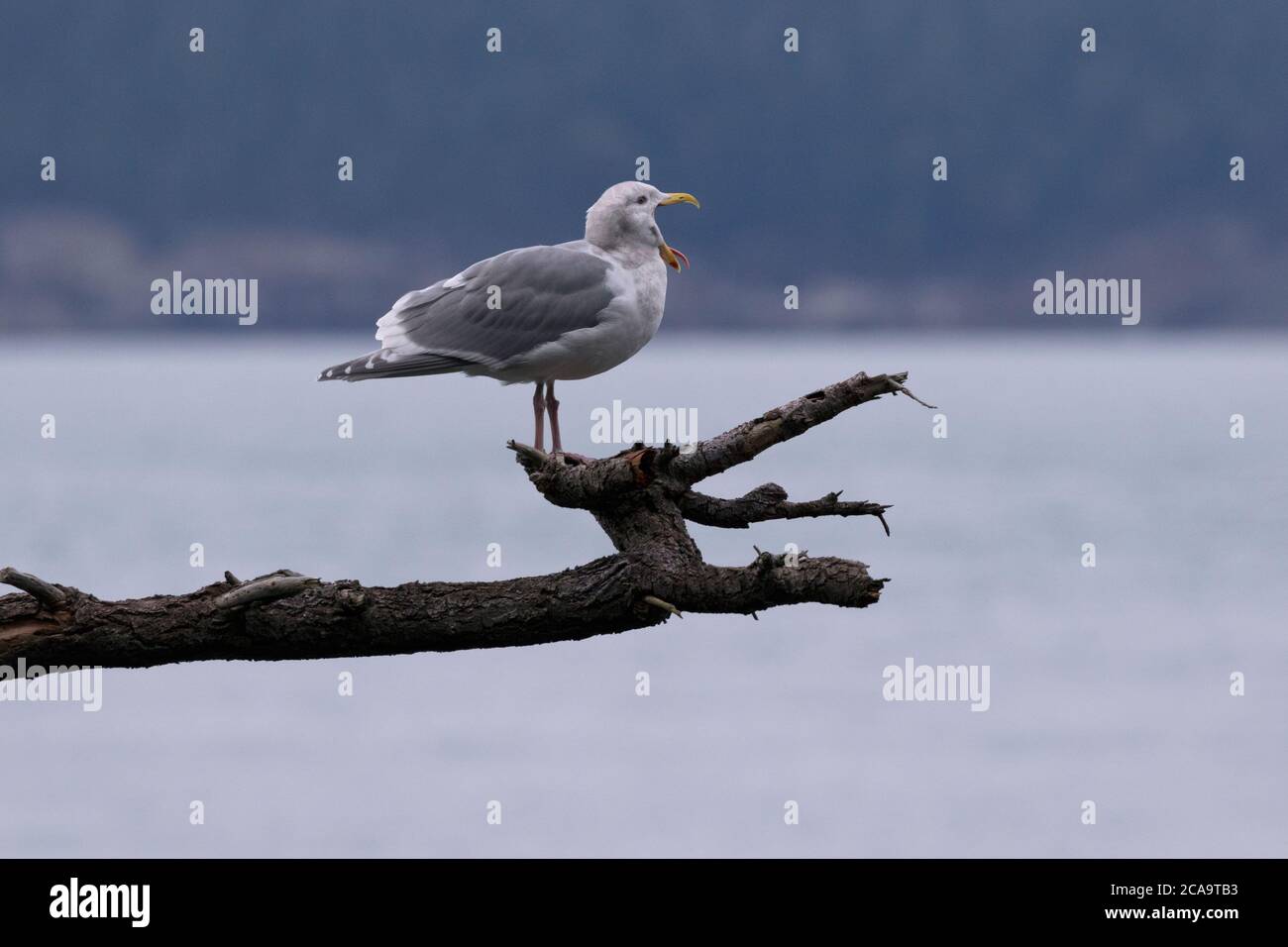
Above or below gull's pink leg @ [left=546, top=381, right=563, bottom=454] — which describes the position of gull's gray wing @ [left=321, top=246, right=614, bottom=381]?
above

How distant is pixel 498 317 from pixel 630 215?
1011mm

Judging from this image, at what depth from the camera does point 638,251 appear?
8.48 metres

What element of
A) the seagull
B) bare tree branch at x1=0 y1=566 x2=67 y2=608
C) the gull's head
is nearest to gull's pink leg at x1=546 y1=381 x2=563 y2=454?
the seagull

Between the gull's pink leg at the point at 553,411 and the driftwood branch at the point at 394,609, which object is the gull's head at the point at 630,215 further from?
the driftwood branch at the point at 394,609

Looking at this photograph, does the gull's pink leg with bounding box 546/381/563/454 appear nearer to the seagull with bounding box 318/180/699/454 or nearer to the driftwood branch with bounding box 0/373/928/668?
the seagull with bounding box 318/180/699/454

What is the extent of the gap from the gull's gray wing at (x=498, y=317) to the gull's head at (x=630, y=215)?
262 mm

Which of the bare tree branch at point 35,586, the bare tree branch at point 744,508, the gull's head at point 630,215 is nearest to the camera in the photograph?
the bare tree branch at point 35,586

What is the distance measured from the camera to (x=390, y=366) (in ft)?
26.9

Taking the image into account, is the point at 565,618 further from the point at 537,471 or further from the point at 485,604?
the point at 537,471

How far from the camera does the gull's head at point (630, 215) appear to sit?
333 inches

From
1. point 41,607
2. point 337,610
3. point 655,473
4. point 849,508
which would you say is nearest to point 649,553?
point 655,473

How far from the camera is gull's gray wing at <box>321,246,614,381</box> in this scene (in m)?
8.18

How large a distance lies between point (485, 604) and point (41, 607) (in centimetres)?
234

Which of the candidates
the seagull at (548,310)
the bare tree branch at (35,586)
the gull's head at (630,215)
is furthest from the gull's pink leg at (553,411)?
the bare tree branch at (35,586)
